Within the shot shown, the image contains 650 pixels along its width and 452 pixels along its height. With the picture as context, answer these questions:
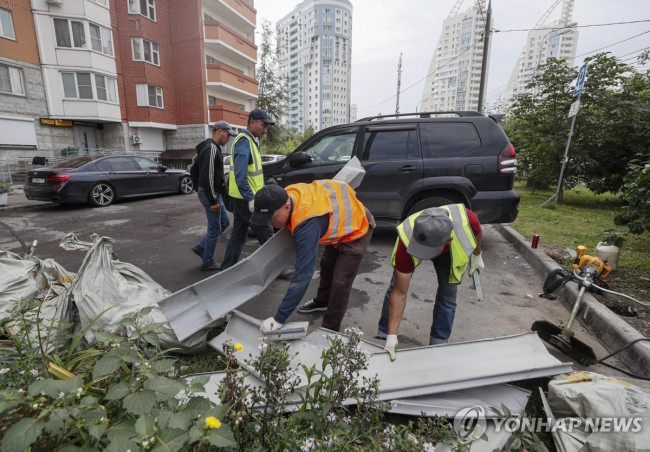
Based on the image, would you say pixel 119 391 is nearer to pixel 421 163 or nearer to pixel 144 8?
pixel 421 163

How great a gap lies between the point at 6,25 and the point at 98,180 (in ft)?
41.9

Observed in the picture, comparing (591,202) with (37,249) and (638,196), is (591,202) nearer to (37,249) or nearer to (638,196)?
(638,196)

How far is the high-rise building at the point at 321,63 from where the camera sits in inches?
3408

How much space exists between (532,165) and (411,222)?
368 inches

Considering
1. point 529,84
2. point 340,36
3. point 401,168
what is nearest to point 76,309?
point 401,168

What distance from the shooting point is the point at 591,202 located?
963 cm

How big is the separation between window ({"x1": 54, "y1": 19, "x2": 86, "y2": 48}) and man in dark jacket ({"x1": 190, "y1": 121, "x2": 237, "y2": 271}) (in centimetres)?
1837

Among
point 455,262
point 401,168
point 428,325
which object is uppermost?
point 401,168

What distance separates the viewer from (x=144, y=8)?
63.2 feet

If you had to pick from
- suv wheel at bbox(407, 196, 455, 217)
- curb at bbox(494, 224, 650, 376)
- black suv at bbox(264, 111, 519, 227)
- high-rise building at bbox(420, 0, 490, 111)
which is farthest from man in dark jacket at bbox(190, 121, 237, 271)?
high-rise building at bbox(420, 0, 490, 111)

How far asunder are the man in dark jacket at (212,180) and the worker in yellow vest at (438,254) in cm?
247

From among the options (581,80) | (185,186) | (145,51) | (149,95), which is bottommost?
(185,186)

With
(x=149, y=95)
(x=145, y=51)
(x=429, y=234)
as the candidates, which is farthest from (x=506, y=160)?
(x=145, y=51)

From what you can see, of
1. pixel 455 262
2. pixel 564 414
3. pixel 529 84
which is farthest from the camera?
pixel 529 84
